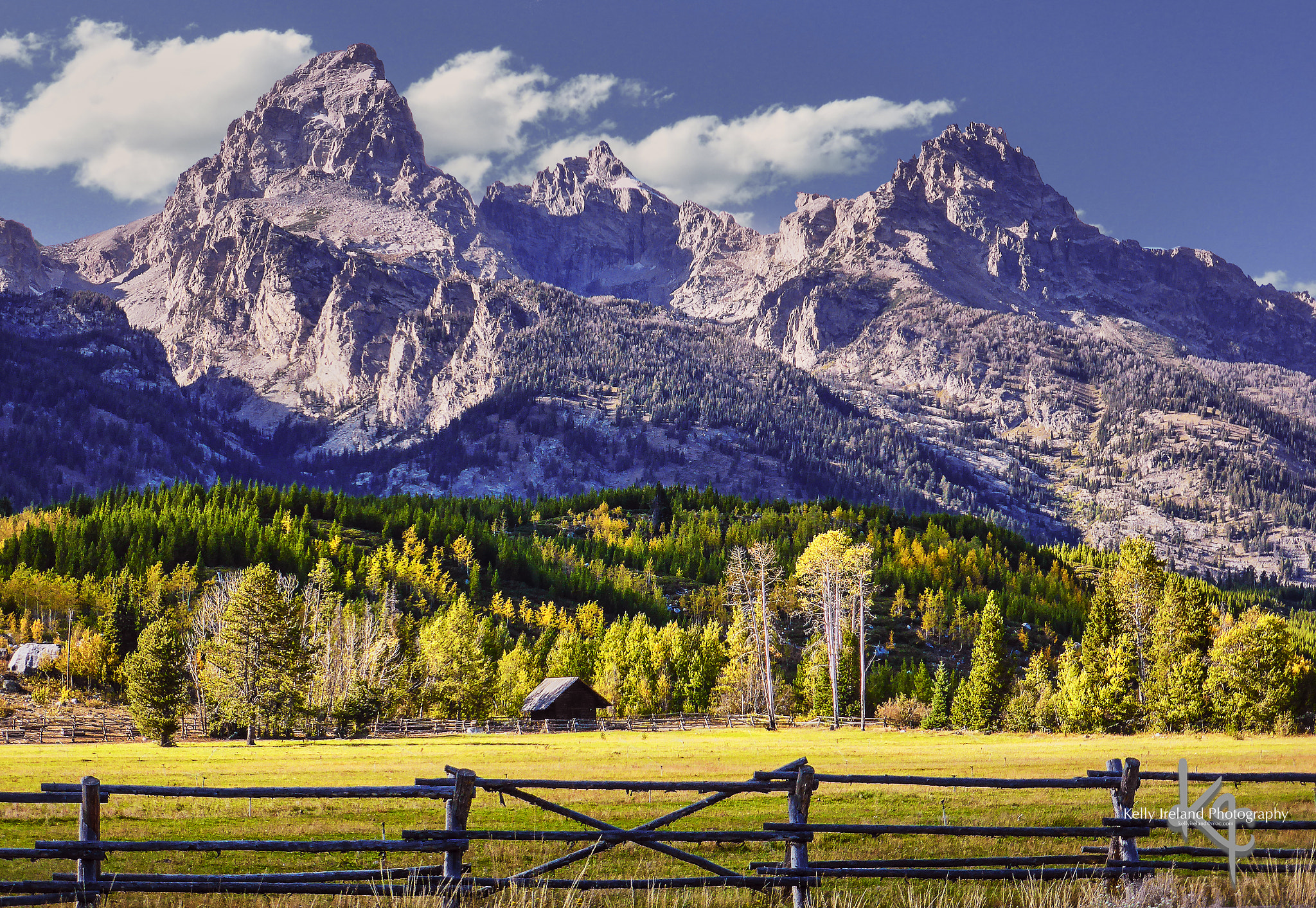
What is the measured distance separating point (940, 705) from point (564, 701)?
109 feet

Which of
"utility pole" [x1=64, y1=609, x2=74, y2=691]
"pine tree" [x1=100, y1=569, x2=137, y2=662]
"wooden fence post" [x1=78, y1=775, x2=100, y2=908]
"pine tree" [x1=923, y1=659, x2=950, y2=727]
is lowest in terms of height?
"pine tree" [x1=923, y1=659, x2=950, y2=727]

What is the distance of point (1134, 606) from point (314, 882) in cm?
6933

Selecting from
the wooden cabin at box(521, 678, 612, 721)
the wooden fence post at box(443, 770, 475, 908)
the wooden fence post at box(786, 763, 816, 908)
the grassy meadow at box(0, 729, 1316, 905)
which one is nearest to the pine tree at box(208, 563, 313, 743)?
the grassy meadow at box(0, 729, 1316, 905)

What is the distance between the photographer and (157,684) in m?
59.8

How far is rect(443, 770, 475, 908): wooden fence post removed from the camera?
1245 centimetres

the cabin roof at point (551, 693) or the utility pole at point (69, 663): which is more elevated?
the utility pole at point (69, 663)

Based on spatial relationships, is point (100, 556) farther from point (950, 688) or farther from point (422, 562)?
point (950, 688)

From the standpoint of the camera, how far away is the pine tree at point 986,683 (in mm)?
80375

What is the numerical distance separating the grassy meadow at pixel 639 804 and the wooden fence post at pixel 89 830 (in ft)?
3.71

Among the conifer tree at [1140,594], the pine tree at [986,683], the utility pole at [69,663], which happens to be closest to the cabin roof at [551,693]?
the pine tree at [986,683]

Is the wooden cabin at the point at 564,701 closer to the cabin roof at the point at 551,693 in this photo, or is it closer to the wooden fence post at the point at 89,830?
the cabin roof at the point at 551,693

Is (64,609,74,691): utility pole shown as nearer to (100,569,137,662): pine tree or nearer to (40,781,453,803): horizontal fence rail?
(100,569,137,662): pine tree

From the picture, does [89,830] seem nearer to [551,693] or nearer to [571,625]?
[551,693]

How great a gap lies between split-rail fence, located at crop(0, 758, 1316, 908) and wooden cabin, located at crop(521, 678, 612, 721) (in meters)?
69.0
